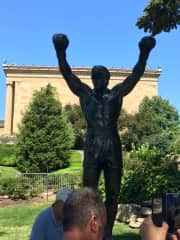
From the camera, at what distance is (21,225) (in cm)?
1216

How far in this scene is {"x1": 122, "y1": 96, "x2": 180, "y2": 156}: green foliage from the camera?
54.4m

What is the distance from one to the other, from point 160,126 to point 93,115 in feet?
188

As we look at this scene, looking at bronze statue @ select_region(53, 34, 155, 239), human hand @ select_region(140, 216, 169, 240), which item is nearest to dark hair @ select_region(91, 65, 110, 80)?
bronze statue @ select_region(53, 34, 155, 239)

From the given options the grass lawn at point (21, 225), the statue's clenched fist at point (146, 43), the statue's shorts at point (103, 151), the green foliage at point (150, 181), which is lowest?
the grass lawn at point (21, 225)

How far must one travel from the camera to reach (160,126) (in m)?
61.3

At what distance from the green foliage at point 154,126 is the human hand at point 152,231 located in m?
49.8

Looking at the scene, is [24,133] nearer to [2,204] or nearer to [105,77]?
[2,204]

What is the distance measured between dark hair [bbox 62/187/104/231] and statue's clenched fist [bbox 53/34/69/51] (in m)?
3.38

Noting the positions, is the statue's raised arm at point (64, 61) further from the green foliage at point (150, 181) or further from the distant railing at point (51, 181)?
the distant railing at point (51, 181)

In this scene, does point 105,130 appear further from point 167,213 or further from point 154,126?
point 154,126

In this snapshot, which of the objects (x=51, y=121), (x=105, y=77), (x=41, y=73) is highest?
(x=41, y=73)

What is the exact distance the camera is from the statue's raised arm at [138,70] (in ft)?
16.5

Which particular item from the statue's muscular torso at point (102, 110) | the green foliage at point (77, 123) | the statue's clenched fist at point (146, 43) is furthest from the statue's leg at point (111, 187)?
the green foliage at point (77, 123)

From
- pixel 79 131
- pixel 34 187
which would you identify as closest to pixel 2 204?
pixel 34 187
